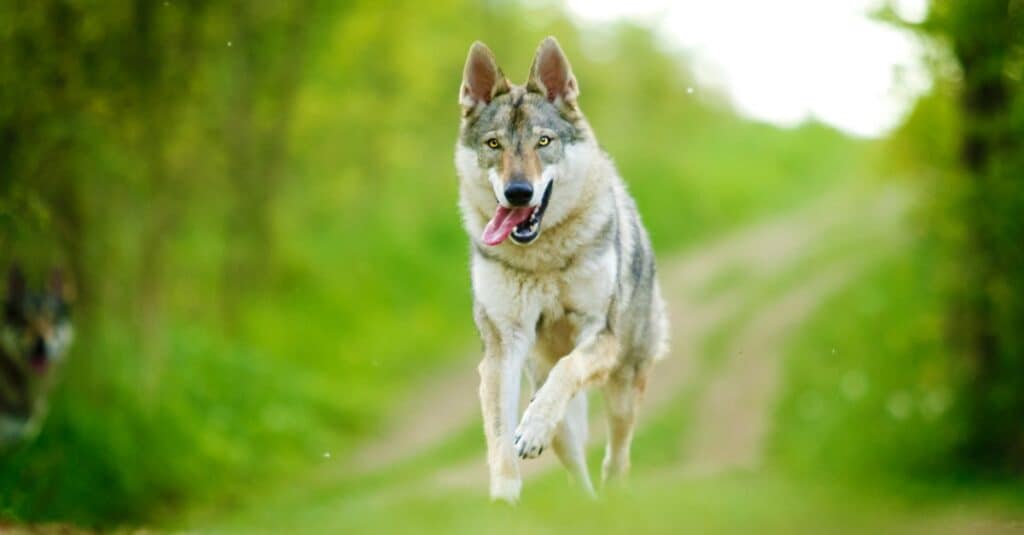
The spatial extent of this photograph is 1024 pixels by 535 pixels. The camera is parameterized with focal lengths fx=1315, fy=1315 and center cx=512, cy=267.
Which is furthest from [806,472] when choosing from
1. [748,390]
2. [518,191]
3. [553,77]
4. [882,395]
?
[518,191]

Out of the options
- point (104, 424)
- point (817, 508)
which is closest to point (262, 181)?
point (104, 424)

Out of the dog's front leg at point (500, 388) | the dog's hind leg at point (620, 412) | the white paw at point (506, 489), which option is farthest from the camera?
the dog's hind leg at point (620, 412)

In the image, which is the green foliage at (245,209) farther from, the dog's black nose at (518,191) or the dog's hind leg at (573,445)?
the dog's black nose at (518,191)

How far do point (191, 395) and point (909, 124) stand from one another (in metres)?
8.85

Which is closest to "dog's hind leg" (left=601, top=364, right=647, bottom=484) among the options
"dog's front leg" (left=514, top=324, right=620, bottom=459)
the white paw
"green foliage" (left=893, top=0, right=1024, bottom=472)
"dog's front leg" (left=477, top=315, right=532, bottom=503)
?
"dog's front leg" (left=514, top=324, right=620, bottom=459)

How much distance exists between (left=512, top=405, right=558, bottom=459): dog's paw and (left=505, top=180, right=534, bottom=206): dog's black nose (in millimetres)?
920

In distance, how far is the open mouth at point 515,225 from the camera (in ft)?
19.2

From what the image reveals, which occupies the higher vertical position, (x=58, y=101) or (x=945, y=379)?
(x=58, y=101)

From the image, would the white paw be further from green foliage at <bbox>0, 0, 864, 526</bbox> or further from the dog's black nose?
green foliage at <bbox>0, 0, 864, 526</bbox>

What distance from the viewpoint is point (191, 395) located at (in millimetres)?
15500

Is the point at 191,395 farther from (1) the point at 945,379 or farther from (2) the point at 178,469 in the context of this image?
(1) the point at 945,379

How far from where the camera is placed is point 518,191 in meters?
5.73

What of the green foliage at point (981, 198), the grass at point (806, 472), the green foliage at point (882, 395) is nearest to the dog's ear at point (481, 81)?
the grass at point (806, 472)

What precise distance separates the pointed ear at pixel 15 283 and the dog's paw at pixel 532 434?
6.49m
